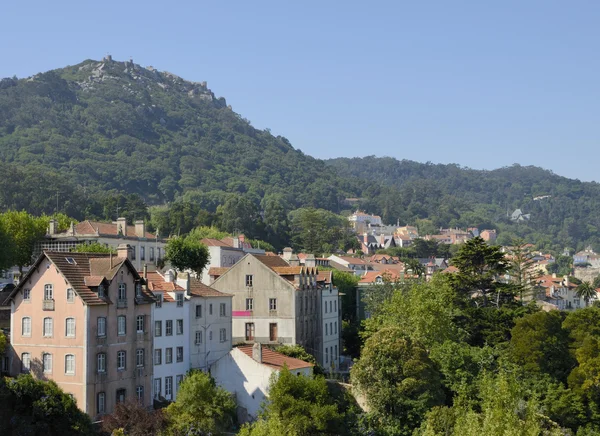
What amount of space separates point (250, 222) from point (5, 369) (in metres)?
129

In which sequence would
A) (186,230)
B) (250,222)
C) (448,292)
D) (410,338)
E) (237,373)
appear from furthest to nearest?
(250,222)
(186,230)
(448,292)
(410,338)
(237,373)

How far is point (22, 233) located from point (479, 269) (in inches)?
1639

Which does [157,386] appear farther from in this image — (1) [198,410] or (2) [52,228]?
(2) [52,228]

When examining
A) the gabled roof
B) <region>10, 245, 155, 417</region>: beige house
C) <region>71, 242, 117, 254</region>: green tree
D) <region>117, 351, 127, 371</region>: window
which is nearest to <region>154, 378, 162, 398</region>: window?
<region>10, 245, 155, 417</region>: beige house

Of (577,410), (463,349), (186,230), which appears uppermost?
(186,230)

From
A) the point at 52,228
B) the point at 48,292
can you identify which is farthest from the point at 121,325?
the point at 52,228

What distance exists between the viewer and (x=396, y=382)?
2378 inches

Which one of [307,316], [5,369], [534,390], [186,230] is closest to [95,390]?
[5,369]

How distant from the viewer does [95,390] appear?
167 feet

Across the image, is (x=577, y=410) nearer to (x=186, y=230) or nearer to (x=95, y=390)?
(x=95, y=390)

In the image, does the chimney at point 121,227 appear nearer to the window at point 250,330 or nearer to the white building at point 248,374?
the window at point 250,330

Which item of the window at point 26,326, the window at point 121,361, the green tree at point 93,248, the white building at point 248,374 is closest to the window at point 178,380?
the white building at point 248,374

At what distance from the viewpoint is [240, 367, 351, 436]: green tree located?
50.7 meters

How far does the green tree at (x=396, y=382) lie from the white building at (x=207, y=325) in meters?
9.57
